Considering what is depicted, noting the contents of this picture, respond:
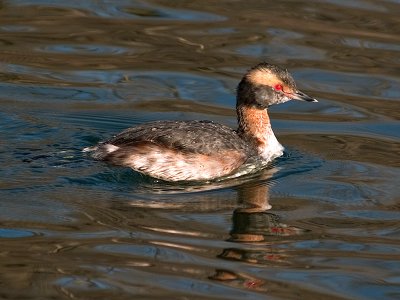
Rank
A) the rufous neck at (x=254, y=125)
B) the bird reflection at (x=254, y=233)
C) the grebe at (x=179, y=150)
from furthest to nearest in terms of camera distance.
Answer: the rufous neck at (x=254, y=125), the grebe at (x=179, y=150), the bird reflection at (x=254, y=233)

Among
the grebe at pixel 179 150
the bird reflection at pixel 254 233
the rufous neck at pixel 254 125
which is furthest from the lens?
the rufous neck at pixel 254 125

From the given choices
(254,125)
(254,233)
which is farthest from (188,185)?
(254,233)

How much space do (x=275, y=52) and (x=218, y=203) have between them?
449cm

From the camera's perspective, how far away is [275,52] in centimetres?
1294

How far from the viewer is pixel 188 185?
9.30 meters

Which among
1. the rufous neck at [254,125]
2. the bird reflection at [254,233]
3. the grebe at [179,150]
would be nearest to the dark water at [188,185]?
the bird reflection at [254,233]

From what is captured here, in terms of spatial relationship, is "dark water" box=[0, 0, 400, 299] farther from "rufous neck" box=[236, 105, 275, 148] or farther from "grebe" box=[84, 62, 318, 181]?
"rufous neck" box=[236, 105, 275, 148]

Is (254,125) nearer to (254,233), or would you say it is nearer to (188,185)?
(188,185)

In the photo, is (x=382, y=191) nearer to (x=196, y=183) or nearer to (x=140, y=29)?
(x=196, y=183)

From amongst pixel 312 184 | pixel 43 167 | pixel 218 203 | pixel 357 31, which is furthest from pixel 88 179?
pixel 357 31

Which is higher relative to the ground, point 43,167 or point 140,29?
point 140,29

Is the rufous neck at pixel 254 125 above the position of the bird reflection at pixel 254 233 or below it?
above

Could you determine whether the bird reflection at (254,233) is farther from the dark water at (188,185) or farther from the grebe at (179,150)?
the grebe at (179,150)

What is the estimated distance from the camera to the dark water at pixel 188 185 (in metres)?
7.25
